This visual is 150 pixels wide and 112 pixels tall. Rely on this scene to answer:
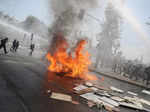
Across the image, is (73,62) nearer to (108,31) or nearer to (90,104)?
(90,104)

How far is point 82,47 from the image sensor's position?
10.6 meters

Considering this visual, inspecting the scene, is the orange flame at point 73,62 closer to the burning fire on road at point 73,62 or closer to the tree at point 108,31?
the burning fire on road at point 73,62

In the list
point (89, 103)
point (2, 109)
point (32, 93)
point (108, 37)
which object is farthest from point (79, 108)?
point (108, 37)

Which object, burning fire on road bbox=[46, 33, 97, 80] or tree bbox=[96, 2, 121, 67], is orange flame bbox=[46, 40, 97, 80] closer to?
burning fire on road bbox=[46, 33, 97, 80]

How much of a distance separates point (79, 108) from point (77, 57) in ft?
20.3

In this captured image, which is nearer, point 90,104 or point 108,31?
point 90,104

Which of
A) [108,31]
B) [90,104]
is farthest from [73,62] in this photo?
[108,31]

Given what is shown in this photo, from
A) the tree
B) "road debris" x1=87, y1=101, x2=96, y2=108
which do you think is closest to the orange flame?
"road debris" x1=87, y1=101, x2=96, y2=108

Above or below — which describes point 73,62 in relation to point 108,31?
below

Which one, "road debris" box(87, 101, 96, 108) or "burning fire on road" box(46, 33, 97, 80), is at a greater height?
"burning fire on road" box(46, 33, 97, 80)

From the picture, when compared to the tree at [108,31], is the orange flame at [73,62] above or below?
below

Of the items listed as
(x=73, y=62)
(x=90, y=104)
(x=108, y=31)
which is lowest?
(x=90, y=104)

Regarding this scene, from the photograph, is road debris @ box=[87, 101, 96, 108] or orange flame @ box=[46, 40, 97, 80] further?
orange flame @ box=[46, 40, 97, 80]

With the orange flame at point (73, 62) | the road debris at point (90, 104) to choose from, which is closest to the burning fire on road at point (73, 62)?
the orange flame at point (73, 62)
